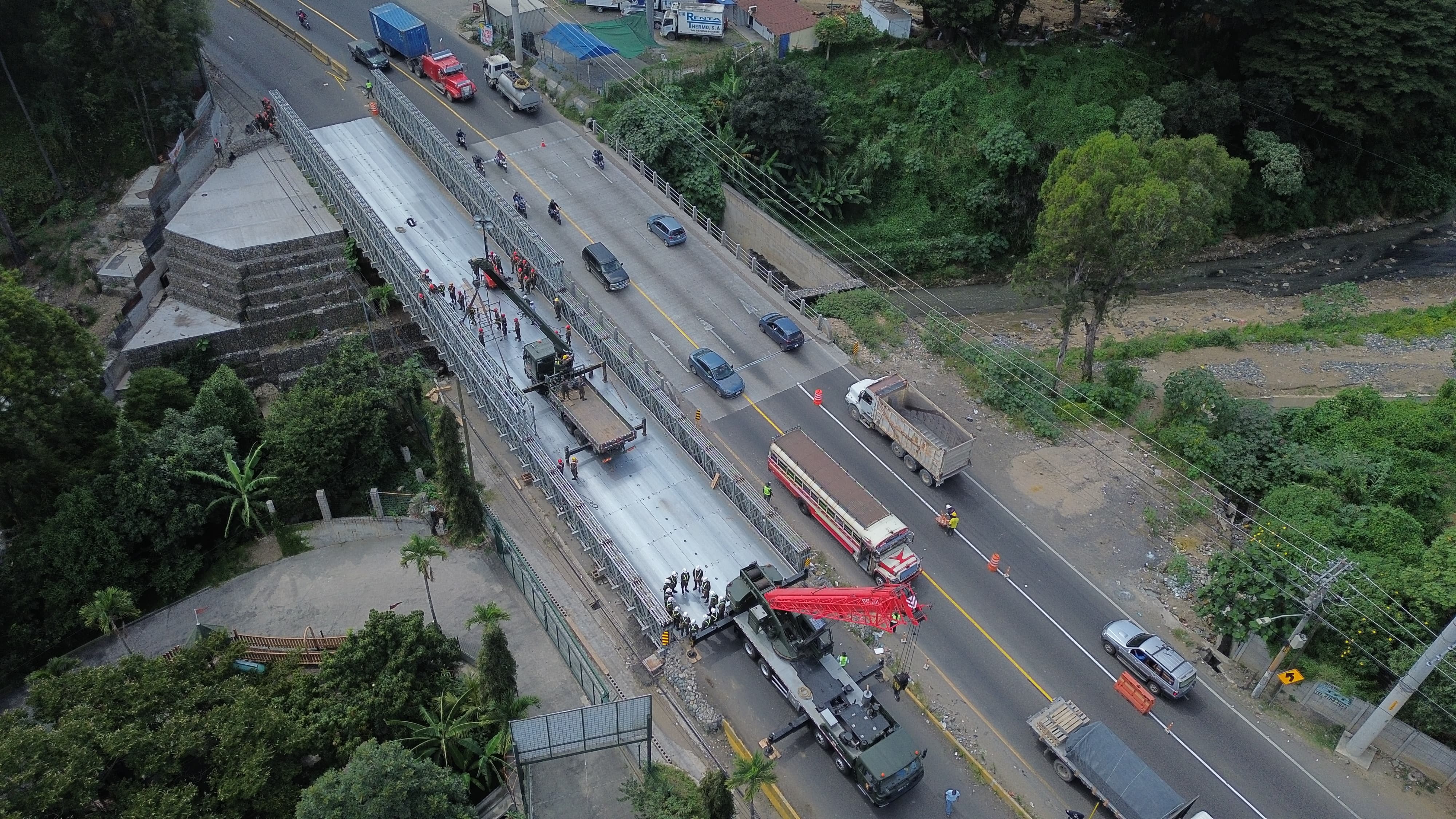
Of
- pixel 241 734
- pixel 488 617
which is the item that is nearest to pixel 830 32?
pixel 488 617

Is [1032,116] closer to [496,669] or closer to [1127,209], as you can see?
[1127,209]

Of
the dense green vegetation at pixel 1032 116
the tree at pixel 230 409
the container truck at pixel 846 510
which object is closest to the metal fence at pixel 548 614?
the container truck at pixel 846 510

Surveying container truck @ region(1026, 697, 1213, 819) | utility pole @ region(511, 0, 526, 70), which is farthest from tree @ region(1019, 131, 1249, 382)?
utility pole @ region(511, 0, 526, 70)

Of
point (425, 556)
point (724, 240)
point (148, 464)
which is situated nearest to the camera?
point (425, 556)

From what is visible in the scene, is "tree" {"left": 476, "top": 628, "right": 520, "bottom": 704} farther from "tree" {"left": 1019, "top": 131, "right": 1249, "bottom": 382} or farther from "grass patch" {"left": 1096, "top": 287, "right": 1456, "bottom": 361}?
"grass patch" {"left": 1096, "top": 287, "right": 1456, "bottom": 361}

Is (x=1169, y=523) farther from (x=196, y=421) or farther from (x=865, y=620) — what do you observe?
(x=196, y=421)

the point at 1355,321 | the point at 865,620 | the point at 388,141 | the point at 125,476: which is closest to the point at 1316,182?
the point at 1355,321
